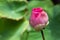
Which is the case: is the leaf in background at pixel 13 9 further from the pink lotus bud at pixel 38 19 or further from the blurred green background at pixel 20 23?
the pink lotus bud at pixel 38 19

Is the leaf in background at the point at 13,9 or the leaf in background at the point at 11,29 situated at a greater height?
the leaf in background at the point at 13,9

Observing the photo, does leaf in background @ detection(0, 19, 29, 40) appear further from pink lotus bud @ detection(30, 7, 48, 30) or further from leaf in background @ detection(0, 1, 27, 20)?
pink lotus bud @ detection(30, 7, 48, 30)

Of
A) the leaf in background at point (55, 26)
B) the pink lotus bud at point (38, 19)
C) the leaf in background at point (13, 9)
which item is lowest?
the leaf in background at point (55, 26)

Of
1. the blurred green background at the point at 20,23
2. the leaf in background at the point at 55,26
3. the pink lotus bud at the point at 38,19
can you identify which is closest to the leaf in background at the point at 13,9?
the blurred green background at the point at 20,23

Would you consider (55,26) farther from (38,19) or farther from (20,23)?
(38,19)

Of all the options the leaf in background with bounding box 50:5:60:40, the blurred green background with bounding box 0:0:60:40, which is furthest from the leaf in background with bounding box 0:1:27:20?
the leaf in background with bounding box 50:5:60:40

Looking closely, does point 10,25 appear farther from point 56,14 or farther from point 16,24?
point 56,14

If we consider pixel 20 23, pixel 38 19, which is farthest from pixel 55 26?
pixel 38 19
